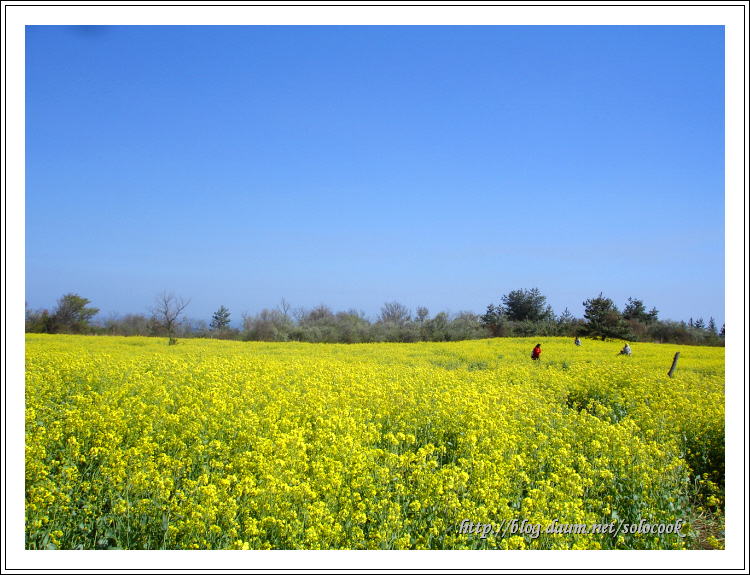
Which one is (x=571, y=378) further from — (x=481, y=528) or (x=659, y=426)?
(x=481, y=528)

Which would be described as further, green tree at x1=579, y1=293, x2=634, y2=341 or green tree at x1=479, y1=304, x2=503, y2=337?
green tree at x1=479, y1=304, x2=503, y2=337

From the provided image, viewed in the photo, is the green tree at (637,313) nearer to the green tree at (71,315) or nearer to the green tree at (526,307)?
the green tree at (526,307)

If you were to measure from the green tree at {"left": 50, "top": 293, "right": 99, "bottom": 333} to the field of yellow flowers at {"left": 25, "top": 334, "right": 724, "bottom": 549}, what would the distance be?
22.3m

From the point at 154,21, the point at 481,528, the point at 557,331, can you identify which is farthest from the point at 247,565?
the point at 557,331

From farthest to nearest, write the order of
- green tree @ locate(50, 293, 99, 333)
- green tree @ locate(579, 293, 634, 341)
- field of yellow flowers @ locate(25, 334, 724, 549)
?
1. green tree @ locate(579, 293, 634, 341)
2. green tree @ locate(50, 293, 99, 333)
3. field of yellow flowers @ locate(25, 334, 724, 549)

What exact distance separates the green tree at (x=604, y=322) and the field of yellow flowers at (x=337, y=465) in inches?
1037

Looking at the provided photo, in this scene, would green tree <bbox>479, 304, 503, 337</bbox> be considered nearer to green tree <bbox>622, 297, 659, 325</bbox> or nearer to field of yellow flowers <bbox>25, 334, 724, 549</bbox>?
green tree <bbox>622, 297, 659, 325</bbox>

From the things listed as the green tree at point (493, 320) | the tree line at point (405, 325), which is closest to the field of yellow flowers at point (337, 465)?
the tree line at point (405, 325)

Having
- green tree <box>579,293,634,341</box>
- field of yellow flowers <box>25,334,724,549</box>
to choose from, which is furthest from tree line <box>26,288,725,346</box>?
field of yellow flowers <box>25,334,724,549</box>

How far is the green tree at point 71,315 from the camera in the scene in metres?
27.1

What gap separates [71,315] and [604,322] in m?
35.0

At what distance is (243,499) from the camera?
3.89 m

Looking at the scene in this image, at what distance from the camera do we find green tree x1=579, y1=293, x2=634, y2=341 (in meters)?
32.1

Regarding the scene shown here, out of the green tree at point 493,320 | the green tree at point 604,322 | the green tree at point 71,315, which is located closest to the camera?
the green tree at point 71,315
